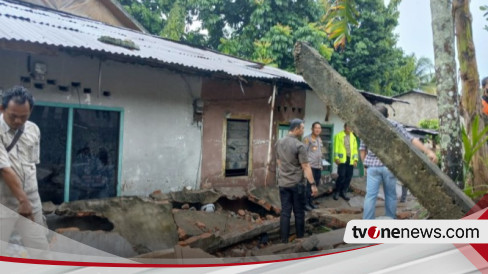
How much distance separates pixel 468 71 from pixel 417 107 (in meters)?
11.6

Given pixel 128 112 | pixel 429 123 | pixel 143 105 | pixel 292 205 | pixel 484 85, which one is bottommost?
pixel 292 205


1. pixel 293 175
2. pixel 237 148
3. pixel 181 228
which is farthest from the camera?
pixel 237 148

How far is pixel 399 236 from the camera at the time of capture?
1.67 m

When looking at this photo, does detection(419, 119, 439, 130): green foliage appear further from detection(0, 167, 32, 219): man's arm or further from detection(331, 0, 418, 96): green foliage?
detection(0, 167, 32, 219): man's arm

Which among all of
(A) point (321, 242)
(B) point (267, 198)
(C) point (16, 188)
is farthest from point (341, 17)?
(C) point (16, 188)

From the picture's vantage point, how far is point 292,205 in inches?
178

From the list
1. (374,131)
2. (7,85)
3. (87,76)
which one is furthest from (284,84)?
(374,131)

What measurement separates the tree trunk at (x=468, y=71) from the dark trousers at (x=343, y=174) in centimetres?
348

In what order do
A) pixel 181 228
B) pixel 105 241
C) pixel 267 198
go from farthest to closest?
pixel 267 198 → pixel 181 228 → pixel 105 241

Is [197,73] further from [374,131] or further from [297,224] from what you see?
[374,131]

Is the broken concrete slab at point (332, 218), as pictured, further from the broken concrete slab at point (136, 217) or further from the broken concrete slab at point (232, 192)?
the broken concrete slab at point (136, 217)

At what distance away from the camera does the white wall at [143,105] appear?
15.7 ft

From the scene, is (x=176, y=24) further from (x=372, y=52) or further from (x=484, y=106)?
(x=484, y=106)

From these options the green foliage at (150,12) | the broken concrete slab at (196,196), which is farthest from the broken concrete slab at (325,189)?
the green foliage at (150,12)
